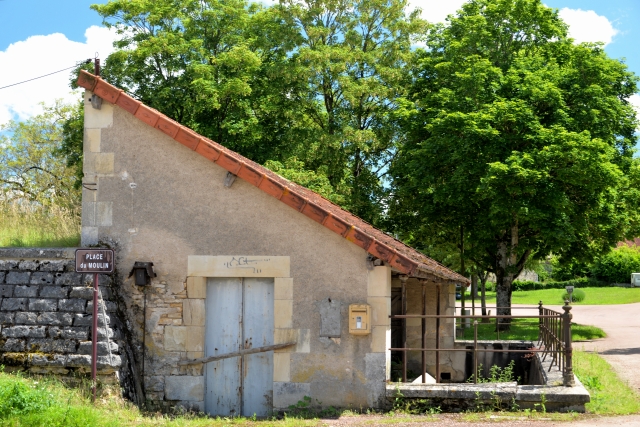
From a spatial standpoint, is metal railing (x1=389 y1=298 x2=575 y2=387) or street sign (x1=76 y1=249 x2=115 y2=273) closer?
street sign (x1=76 y1=249 x2=115 y2=273)

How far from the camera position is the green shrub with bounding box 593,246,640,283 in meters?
52.2

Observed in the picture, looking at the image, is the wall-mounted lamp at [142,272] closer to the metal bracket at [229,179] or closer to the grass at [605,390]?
the metal bracket at [229,179]

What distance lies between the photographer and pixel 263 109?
29453 mm

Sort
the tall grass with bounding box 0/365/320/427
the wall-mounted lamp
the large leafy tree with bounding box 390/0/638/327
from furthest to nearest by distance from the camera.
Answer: the large leafy tree with bounding box 390/0/638/327 → the wall-mounted lamp → the tall grass with bounding box 0/365/320/427

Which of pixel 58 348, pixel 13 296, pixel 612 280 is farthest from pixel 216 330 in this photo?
pixel 612 280

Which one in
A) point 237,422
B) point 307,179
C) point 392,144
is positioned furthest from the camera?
point 392,144

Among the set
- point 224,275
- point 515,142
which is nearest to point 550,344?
point 224,275

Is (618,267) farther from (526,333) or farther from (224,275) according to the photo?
(224,275)

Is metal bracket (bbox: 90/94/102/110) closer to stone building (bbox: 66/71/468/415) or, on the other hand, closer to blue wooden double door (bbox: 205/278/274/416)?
stone building (bbox: 66/71/468/415)

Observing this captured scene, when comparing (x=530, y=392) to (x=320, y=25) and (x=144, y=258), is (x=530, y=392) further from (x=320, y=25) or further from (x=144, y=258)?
(x=320, y=25)

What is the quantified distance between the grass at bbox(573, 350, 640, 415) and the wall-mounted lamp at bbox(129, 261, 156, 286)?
6710 millimetres

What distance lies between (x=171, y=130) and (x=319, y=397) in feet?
15.2

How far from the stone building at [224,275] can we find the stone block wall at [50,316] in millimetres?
561

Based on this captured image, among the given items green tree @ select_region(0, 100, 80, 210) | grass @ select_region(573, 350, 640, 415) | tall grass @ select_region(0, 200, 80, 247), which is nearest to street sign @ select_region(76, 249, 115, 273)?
tall grass @ select_region(0, 200, 80, 247)
